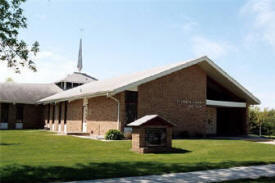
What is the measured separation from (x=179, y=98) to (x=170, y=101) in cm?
88

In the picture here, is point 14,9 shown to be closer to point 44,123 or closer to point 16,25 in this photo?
point 16,25

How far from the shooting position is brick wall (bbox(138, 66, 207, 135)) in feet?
Result: 64.9

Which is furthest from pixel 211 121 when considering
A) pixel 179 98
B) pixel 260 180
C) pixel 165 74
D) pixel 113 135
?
pixel 260 180

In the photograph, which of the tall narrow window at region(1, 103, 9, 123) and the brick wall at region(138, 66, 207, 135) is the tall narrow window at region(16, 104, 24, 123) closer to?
the tall narrow window at region(1, 103, 9, 123)

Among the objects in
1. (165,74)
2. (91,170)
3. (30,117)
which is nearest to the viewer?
(91,170)

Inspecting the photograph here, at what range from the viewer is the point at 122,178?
25.0 feet

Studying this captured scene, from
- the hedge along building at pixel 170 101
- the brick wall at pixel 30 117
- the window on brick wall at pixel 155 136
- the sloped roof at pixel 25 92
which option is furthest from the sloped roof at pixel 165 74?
the brick wall at pixel 30 117

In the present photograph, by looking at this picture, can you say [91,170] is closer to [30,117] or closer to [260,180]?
[260,180]

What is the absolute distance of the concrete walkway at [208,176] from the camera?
24.2ft

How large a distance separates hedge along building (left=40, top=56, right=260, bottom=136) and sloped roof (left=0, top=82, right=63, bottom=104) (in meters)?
6.57

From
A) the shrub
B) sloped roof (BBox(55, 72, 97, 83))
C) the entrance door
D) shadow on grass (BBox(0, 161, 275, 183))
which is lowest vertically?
shadow on grass (BBox(0, 161, 275, 183))

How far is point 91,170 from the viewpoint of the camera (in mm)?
8445

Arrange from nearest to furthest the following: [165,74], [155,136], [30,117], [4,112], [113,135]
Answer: [155,136] → [113,135] → [165,74] → [4,112] → [30,117]

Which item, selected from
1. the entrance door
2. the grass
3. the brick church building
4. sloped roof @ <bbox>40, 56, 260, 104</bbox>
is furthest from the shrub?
the grass
